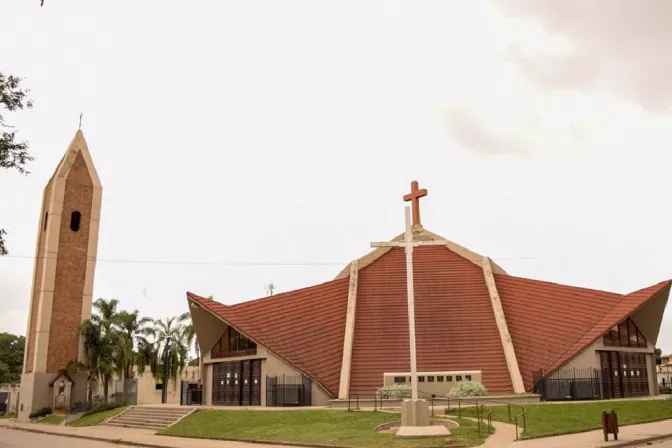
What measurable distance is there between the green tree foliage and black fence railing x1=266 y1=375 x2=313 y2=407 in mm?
62898

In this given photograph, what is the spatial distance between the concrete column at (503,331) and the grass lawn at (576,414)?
6935 millimetres

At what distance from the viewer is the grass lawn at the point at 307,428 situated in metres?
19.4

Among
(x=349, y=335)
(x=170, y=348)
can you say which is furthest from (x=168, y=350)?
(x=349, y=335)

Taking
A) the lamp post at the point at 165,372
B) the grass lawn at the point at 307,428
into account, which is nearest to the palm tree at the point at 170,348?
the lamp post at the point at 165,372

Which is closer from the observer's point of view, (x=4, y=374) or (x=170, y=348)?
(x=170, y=348)

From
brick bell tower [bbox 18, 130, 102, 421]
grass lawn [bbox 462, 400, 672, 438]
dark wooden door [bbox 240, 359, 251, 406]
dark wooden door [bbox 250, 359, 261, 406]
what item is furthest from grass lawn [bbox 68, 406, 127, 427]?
grass lawn [bbox 462, 400, 672, 438]

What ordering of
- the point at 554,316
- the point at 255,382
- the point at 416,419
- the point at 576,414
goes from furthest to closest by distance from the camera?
the point at 554,316 → the point at 255,382 → the point at 576,414 → the point at 416,419

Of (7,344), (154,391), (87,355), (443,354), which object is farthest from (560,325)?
(7,344)

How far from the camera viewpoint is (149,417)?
32.9 m

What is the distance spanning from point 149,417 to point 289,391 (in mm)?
7481

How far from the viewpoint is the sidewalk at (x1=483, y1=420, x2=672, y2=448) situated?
1723 centimetres

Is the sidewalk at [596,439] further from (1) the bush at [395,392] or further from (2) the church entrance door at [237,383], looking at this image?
(2) the church entrance door at [237,383]

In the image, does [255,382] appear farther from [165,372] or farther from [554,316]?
[165,372]

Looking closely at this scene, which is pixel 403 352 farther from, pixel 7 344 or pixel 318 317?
pixel 7 344
